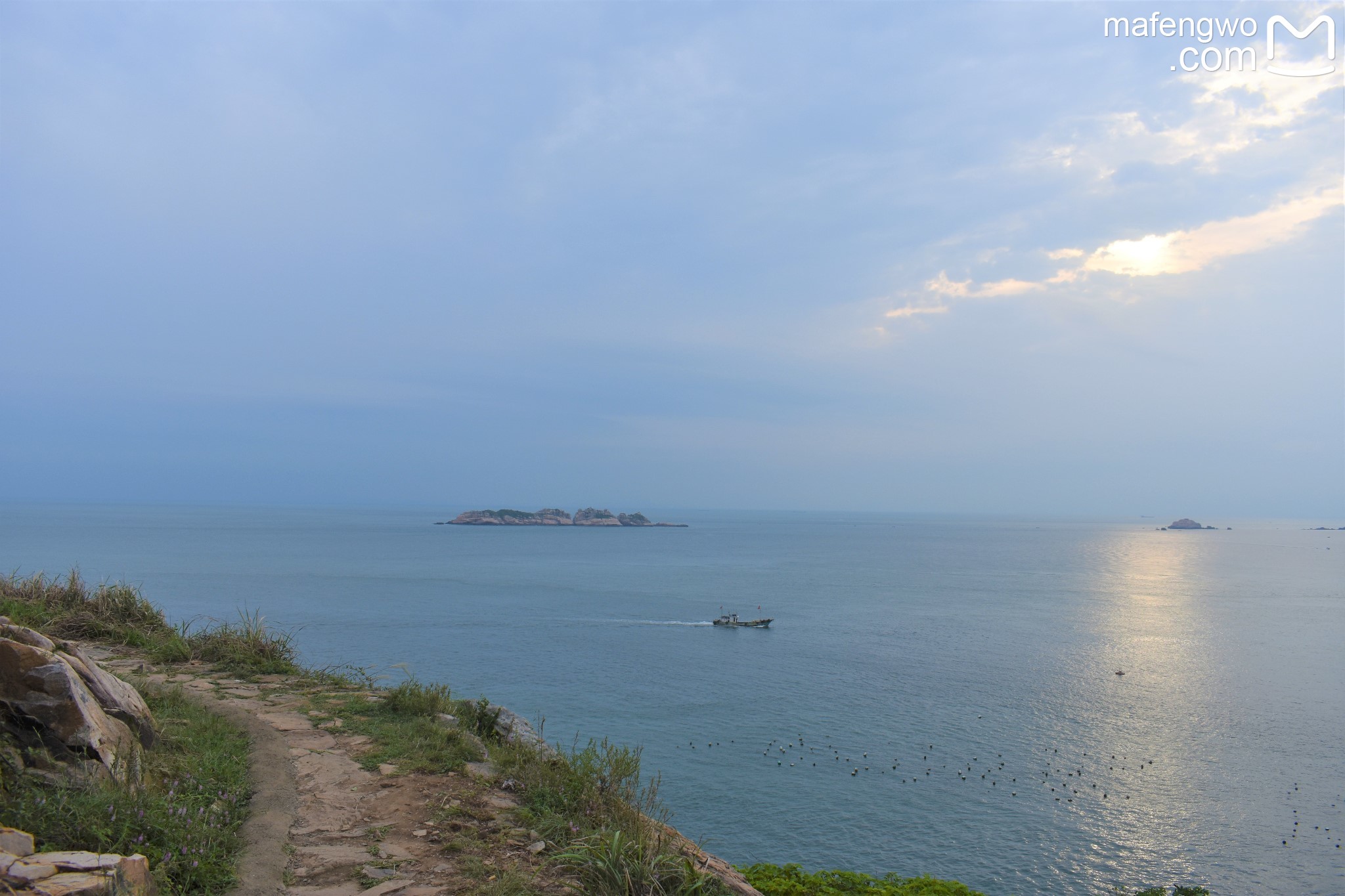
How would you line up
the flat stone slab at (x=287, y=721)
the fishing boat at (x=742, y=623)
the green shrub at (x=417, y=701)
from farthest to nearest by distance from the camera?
the fishing boat at (x=742, y=623) → the green shrub at (x=417, y=701) → the flat stone slab at (x=287, y=721)

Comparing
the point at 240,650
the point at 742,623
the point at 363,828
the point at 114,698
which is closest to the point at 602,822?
the point at 363,828

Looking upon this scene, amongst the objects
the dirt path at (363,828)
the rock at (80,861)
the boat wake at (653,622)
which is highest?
the rock at (80,861)

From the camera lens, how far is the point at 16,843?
13.9ft

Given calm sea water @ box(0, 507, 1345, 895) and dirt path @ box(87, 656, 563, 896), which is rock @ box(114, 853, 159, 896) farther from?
calm sea water @ box(0, 507, 1345, 895)

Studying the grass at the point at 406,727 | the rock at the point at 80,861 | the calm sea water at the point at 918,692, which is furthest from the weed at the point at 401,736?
the calm sea water at the point at 918,692

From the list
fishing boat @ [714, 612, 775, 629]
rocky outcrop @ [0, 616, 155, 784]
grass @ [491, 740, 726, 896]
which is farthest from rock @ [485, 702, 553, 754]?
fishing boat @ [714, 612, 775, 629]

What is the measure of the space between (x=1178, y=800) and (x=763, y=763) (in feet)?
43.8

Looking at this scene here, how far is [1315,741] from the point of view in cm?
2914

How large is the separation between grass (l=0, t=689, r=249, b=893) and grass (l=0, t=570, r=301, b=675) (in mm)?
5994

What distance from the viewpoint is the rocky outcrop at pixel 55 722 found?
5527mm

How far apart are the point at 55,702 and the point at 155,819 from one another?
4.91ft

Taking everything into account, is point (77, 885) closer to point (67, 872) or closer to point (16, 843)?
point (67, 872)

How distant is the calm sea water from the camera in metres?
20.2

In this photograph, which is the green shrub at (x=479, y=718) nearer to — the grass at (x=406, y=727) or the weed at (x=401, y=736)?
the grass at (x=406, y=727)
